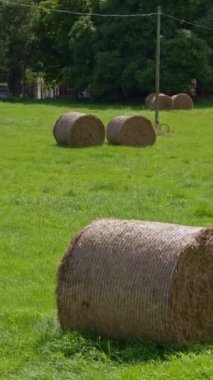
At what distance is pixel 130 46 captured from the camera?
183ft

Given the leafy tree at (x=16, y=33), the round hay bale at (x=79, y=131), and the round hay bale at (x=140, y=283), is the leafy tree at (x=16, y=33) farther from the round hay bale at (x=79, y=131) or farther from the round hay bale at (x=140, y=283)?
the round hay bale at (x=140, y=283)

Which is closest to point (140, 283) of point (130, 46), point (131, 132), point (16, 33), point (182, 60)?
point (131, 132)

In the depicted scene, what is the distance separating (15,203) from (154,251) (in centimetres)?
757

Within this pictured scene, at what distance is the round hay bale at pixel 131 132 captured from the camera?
79.2ft

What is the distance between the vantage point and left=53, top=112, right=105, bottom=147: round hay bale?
24.0 m

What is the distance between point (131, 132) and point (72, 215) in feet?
38.1

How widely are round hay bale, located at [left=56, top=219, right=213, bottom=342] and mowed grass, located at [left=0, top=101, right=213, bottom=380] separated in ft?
0.47

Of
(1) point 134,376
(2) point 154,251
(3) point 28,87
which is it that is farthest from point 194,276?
(3) point 28,87

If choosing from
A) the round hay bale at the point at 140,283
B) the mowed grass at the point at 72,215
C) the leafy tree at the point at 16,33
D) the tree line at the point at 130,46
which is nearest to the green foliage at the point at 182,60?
the tree line at the point at 130,46

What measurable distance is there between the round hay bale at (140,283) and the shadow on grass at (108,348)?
69 mm

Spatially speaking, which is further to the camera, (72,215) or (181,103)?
(181,103)

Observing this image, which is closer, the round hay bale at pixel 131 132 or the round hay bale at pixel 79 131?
the round hay bale at pixel 79 131

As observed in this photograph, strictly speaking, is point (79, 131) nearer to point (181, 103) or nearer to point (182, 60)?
point (181, 103)

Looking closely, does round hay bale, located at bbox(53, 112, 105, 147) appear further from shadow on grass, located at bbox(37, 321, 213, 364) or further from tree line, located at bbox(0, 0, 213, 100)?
tree line, located at bbox(0, 0, 213, 100)
